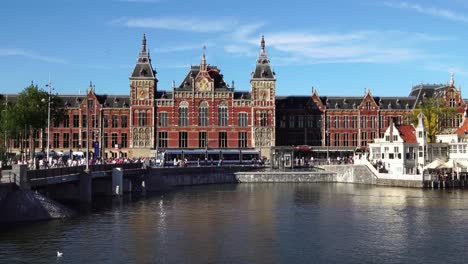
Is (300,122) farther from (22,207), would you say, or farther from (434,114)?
(22,207)

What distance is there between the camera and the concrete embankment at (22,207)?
54.0m

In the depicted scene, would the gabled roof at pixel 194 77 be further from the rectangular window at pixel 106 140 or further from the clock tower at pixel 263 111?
the rectangular window at pixel 106 140

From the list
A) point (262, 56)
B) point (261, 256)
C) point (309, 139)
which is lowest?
point (261, 256)

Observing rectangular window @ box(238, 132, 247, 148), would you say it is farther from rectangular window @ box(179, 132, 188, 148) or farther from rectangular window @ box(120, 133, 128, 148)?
rectangular window @ box(120, 133, 128, 148)

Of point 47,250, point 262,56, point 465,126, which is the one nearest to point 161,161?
point 262,56

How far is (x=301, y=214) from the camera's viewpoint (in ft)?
213

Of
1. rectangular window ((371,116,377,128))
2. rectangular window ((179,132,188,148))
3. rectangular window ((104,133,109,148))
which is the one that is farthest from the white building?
rectangular window ((104,133,109,148))

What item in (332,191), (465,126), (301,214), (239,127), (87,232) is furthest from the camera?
(239,127)

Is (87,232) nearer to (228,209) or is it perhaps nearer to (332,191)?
(228,209)

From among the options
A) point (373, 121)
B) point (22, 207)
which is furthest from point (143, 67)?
point (22, 207)

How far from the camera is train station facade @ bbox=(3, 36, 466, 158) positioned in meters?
130

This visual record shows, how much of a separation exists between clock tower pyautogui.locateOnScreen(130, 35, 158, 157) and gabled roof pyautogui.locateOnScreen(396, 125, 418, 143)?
48894mm

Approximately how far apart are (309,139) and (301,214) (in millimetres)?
75344

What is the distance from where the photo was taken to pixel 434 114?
123 meters
